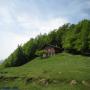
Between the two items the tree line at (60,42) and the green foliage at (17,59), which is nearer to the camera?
the tree line at (60,42)

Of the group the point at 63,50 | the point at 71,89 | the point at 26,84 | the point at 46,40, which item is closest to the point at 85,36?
the point at 63,50

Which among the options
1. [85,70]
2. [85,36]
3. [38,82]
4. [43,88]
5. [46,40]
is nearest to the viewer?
[43,88]

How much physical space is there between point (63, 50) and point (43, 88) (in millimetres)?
64375

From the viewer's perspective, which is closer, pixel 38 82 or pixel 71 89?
pixel 71 89

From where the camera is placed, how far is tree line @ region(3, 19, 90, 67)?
331ft

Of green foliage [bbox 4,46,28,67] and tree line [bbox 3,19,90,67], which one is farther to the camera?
green foliage [bbox 4,46,28,67]

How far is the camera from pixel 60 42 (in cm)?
13188

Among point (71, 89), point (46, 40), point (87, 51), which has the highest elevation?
point (46, 40)

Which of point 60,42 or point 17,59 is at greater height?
point 60,42

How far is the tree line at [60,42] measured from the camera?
101 metres

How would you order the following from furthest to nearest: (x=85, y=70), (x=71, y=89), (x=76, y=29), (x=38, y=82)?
(x=76, y=29) → (x=85, y=70) → (x=38, y=82) → (x=71, y=89)

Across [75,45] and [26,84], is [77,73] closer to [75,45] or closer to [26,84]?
[26,84]

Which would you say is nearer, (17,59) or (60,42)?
(17,59)

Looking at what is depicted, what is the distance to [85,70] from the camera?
62.6 meters
